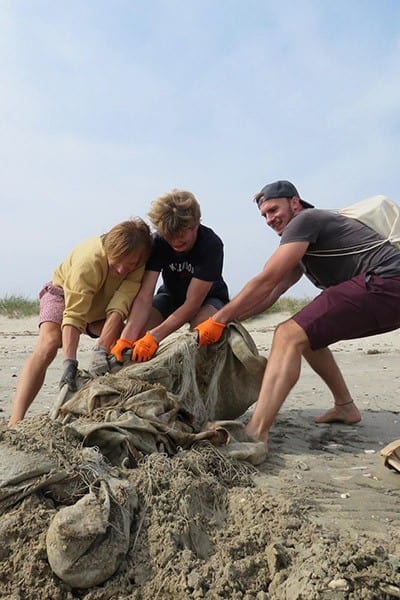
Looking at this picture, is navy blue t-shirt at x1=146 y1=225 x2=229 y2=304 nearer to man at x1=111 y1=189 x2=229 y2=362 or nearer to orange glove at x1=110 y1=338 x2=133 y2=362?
man at x1=111 y1=189 x2=229 y2=362

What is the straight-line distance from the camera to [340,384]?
174 inches

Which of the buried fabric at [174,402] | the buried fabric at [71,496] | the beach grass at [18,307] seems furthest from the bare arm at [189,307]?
the beach grass at [18,307]

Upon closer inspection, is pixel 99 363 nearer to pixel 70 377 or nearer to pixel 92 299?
pixel 70 377

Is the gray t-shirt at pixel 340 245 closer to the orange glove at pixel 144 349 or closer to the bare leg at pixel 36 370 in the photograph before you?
the orange glove at pixel 144 349

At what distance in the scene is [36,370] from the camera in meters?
4.05

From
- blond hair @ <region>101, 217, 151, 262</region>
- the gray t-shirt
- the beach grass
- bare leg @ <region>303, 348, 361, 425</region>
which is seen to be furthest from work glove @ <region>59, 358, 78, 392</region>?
the beach grass

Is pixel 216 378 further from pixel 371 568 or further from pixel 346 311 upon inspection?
pixel 371 568

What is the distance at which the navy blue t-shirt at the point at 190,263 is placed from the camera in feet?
13.2

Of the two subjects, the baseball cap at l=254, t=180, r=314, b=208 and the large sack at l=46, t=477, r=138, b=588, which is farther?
the baseball cap at l=254, t=180, r=314, b=208

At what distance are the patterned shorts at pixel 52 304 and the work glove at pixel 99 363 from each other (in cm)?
47

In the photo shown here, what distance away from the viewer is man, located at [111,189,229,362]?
3854mm

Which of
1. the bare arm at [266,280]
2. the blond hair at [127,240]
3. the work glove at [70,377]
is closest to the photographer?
the work glove at [70,377]

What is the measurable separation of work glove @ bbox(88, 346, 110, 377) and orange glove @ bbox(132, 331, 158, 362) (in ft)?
0.58

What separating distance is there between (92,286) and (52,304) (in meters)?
0.40
